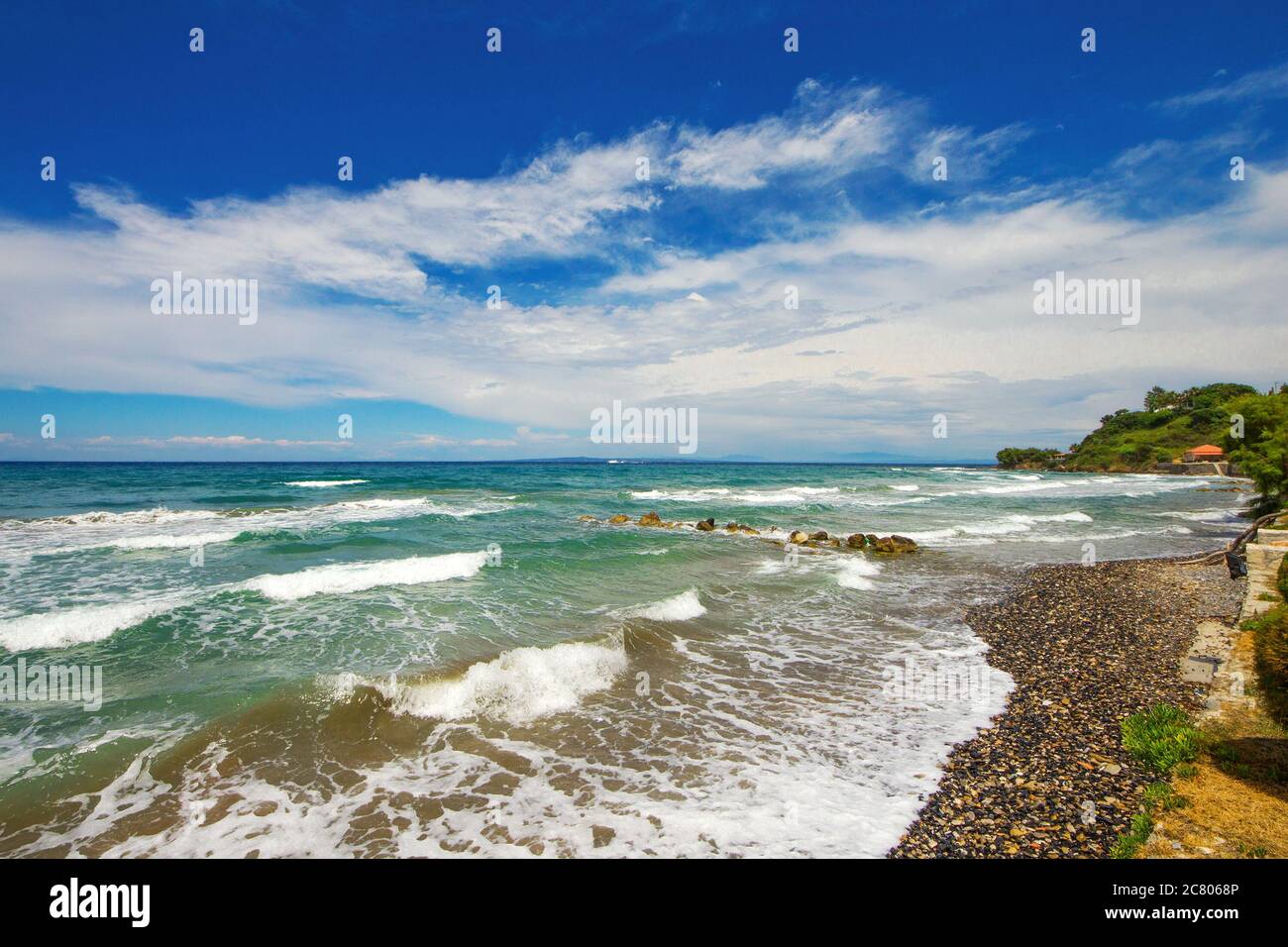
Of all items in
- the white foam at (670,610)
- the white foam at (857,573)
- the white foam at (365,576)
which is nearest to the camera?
the white foam at (670,610)

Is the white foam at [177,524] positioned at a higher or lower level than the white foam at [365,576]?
higher

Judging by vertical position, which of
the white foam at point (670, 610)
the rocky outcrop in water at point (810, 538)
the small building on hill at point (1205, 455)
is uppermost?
the small building on hill at point (1205, 455)

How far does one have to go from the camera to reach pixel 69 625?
12.8 m

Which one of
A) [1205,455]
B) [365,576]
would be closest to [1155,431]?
[1205,455]

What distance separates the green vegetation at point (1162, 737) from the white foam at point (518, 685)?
795 cm

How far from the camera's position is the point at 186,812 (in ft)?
21.8

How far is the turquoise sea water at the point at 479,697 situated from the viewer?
21.1 feet

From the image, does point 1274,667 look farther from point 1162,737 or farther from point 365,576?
point 365,576

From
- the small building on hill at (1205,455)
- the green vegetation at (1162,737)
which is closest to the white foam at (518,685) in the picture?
the green vegetation at (1162,737)

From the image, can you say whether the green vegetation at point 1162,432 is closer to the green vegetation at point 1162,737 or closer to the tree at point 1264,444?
the tree at point 1264,444

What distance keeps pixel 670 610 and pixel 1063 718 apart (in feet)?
28.9
